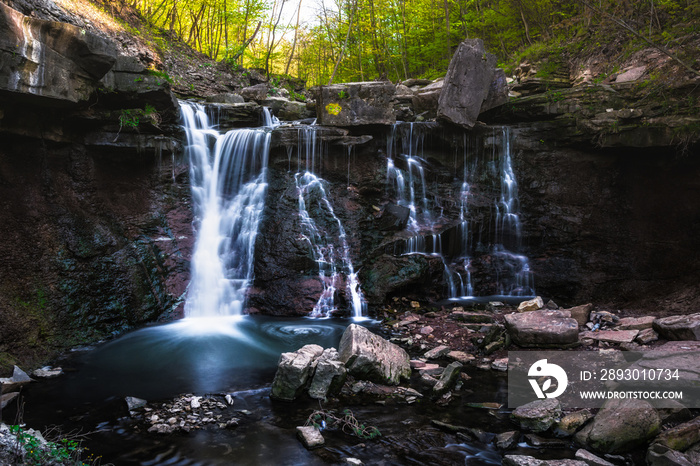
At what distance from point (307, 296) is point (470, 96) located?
24.5ft

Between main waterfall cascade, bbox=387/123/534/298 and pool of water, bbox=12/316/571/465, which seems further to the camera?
main waterfall cascade, bbox=387/123/534/298

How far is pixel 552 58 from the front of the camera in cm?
1398

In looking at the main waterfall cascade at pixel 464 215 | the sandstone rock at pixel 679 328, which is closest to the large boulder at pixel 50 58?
the main waterfall cascade at pixel 464 215

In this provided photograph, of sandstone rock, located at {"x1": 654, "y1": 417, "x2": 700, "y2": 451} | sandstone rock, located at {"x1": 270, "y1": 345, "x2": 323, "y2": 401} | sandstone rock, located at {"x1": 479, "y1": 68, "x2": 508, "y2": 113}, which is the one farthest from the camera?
sandstone rock, located at {"x1": 479, "y1": 68, "x2": 508, "y2": 113}

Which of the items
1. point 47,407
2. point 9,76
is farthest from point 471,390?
point 9,76

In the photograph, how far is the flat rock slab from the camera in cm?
617

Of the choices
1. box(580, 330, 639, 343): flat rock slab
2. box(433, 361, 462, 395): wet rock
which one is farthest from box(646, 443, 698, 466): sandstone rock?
box(580, 330, 639, 343): flat rock slab

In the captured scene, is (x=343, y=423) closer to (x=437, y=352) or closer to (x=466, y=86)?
(x=437, y=352)

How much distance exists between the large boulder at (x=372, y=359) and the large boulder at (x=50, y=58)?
6593 mm

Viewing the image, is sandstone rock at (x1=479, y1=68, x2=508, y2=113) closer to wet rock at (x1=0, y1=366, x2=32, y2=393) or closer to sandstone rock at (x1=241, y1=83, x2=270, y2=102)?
sandstone rock at (x1=241, y1=83, x2=270, y2=102)

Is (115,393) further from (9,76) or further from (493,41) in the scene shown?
(493,41)

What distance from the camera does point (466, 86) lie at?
12.1m

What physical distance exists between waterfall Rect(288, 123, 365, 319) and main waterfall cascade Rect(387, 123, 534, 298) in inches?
56.6

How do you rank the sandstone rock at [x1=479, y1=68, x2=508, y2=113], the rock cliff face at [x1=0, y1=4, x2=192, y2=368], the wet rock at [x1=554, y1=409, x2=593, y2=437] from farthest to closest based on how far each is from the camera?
the sandstone rock at [x1=479, y1=68, x2=508, y2=113], the rock cliff face at [x1=0, y1=4, x2=192, y2=368], the wet rock at [x1=554, y1=409, x2=593, y2=437]
